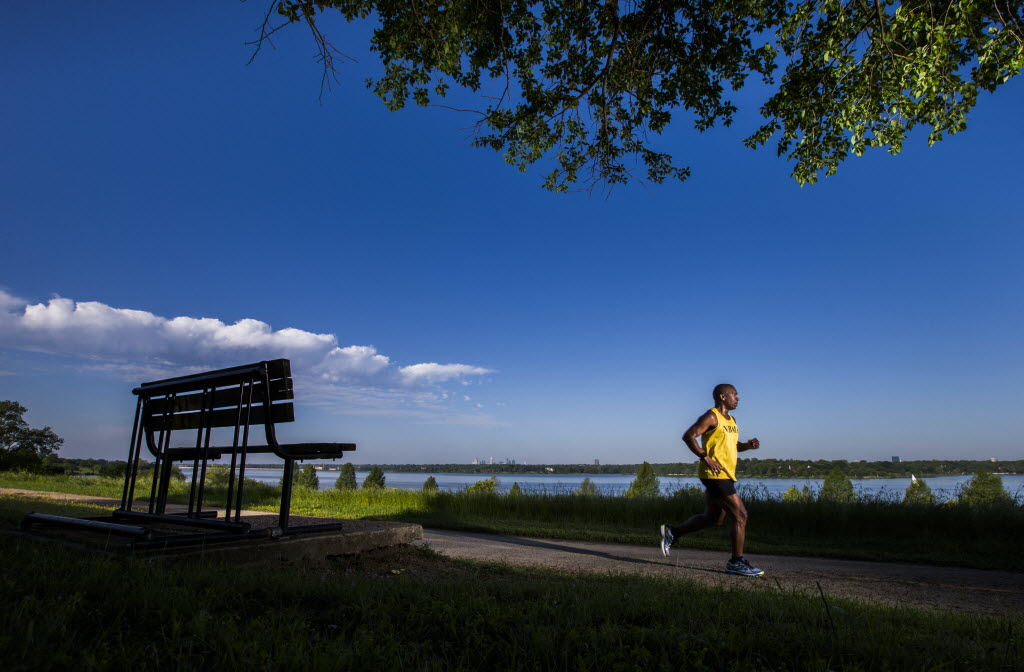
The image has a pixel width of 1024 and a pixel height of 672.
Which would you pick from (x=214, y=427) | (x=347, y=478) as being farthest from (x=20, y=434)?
(x=214, y=427)

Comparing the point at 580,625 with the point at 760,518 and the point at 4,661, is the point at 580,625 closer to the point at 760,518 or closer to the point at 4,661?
the point at 4,661

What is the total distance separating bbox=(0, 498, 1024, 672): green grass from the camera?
220cm

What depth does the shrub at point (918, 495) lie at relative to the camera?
32.2 feet

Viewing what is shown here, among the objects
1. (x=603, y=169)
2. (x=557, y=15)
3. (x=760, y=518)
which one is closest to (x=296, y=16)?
(x=557, y=15)

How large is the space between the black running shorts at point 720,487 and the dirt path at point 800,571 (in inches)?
32.0

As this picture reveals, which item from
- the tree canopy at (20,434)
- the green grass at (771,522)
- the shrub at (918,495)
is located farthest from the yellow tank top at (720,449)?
the tree canopy at (20,434)

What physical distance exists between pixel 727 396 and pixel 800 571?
207 centimetres

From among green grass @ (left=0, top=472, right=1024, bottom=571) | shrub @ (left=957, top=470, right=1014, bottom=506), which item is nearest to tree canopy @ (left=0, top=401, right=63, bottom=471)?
green grass @ (left=0, top=472, right=1024, bottom=571)

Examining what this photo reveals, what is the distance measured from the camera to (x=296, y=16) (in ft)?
22.8

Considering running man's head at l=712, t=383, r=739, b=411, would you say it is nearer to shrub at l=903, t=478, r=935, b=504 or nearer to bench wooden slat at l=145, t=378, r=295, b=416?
bench wooden slat at l=145, t=378, r=295, b=416

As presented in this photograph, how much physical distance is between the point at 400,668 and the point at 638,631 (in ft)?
3.87

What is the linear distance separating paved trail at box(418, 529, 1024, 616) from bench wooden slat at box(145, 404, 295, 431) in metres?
2.28

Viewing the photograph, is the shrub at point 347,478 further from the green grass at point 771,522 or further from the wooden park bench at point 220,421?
the wooden park bench at point 220,421

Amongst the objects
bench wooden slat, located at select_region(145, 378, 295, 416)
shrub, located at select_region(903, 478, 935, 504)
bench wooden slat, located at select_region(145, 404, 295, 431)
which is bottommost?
shrub, located at select_region(903, 478, 935, 504)
